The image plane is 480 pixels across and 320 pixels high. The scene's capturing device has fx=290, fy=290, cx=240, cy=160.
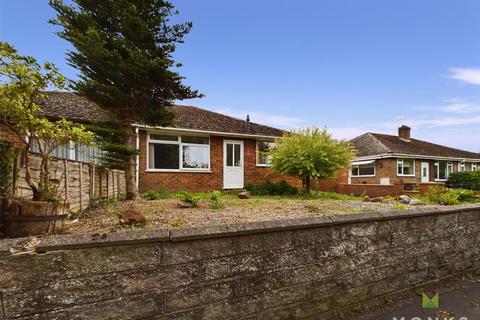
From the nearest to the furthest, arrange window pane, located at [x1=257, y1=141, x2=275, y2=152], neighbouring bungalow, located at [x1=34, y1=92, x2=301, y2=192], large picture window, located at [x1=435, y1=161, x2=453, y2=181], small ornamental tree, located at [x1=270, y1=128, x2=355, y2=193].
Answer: small ornamental tree, located at [x1=270, y1=128, x2=355, y2=193] → neighbouring bungalow, located at [x1=34, y1=92, x2=301, y2=192] → window pane, located at [x1=257, y1=141, x2=275, y2=152] → large picture window, located at [x1=435, y1=161, x2=453, y2=181]

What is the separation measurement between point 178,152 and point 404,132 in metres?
22.7

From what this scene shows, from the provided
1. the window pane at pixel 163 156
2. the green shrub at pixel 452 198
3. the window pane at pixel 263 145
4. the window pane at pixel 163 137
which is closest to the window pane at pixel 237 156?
the window pane at pixel 263 145

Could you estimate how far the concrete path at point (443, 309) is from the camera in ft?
9.98

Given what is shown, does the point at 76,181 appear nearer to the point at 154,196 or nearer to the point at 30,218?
the point at 30,218

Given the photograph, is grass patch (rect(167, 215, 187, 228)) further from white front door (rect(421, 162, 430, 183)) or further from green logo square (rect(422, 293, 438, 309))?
white front door (rect(421, 162, 430, 183))

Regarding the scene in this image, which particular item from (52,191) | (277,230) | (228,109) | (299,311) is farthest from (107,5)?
(228,109)

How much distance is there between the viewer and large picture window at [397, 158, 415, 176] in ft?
72.9

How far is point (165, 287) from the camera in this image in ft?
7.13

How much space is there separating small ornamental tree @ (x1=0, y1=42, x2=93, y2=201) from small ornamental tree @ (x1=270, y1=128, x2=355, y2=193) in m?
6.40

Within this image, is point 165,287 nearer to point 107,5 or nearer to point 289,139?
point 107,5

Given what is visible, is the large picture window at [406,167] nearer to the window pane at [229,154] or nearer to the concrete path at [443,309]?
the window pane at [229,154]

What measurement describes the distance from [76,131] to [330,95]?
12244 mm

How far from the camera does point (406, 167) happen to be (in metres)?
22.8

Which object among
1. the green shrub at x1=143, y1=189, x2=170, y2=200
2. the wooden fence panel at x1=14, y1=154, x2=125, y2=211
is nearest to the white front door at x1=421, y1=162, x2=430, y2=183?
Answer: the green shrub at x1=143, y1=189, x2=170, y2=200
